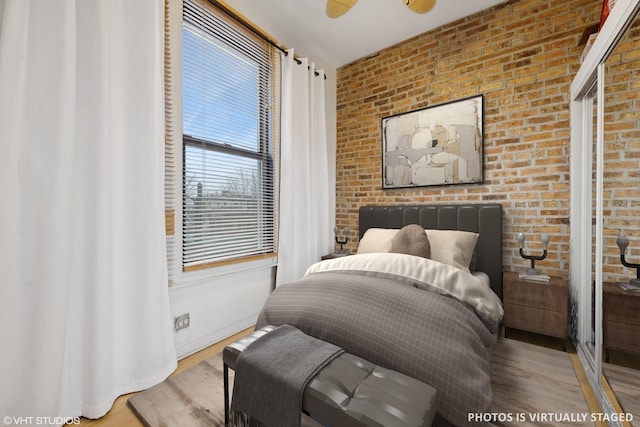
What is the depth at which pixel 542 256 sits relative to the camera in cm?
220

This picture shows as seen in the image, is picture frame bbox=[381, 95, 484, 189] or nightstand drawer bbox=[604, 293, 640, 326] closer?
nightstand drawer bbox=[604, 293, 640, 326]

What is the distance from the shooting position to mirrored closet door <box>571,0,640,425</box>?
1283 millimetres

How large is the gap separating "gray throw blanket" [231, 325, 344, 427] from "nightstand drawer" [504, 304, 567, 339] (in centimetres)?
176

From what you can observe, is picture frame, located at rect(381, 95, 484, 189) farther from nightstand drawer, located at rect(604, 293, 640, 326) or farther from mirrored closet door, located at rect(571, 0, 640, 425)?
nightstand drawer, located at rect(604, 293, 640, 326)

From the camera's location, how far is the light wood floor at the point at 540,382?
146cm

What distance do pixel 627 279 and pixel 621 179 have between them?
20.1 inches

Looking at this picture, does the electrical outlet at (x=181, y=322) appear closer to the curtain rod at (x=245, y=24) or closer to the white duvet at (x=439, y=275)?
the white duvet at (x=439, y=275)

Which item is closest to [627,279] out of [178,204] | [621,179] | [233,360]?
[621,179]

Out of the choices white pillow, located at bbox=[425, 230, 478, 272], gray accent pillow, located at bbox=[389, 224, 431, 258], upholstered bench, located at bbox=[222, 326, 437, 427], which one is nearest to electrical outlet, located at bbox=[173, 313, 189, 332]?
upholstered bench, located at bbox=[222, 326, 437, 427]

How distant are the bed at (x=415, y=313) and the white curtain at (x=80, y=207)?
0.85m

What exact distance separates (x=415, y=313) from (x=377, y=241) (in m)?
1.33

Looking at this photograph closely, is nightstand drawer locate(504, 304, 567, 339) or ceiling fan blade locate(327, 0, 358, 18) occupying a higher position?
ceiling fan blade locate(327, 0, 358, 18)

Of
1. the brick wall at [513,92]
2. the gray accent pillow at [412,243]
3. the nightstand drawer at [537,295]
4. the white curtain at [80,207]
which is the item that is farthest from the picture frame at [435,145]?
the white curtain at [80,207]

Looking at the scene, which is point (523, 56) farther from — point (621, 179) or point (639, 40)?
point (621, 179)
